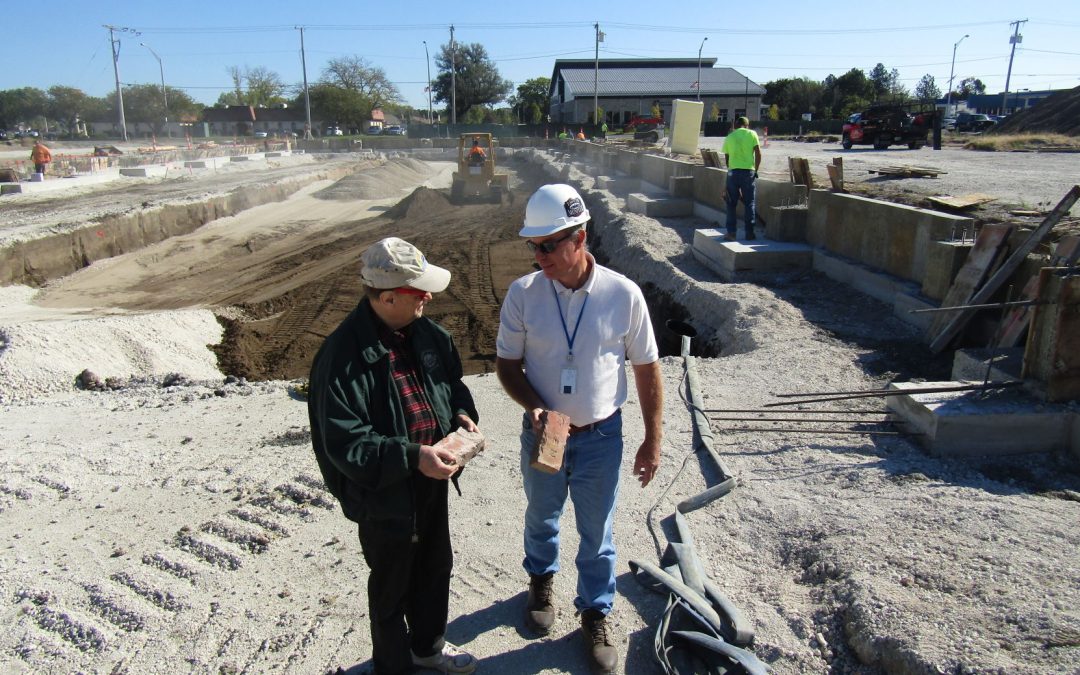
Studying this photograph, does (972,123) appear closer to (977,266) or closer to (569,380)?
(977,266)

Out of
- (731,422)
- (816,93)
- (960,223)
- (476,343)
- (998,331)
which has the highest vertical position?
(816,93)

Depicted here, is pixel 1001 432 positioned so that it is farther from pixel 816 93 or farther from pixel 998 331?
pixel 816 93

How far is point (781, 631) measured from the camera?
3.34m

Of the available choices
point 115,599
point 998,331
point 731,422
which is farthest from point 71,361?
point 998,331

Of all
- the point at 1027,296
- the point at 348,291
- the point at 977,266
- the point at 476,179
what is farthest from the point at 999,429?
the point at 476,179

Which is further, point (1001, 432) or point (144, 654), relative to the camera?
point (1001, 432)

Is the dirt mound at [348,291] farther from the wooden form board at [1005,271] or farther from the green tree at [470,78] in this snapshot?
the green tree at [470,78]

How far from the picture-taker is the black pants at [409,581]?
2.74m

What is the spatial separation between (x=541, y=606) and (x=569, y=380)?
1.14 meters

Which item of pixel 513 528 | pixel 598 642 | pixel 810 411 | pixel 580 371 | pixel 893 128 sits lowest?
pixel 513 528

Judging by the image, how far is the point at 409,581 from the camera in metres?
2.93

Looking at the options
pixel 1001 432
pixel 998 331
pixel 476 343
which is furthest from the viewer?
pixel 476 343

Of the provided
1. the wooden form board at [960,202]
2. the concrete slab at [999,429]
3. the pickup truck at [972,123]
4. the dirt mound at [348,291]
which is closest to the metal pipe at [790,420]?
the concrete slab at [999,429]

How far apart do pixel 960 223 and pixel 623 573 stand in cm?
637
